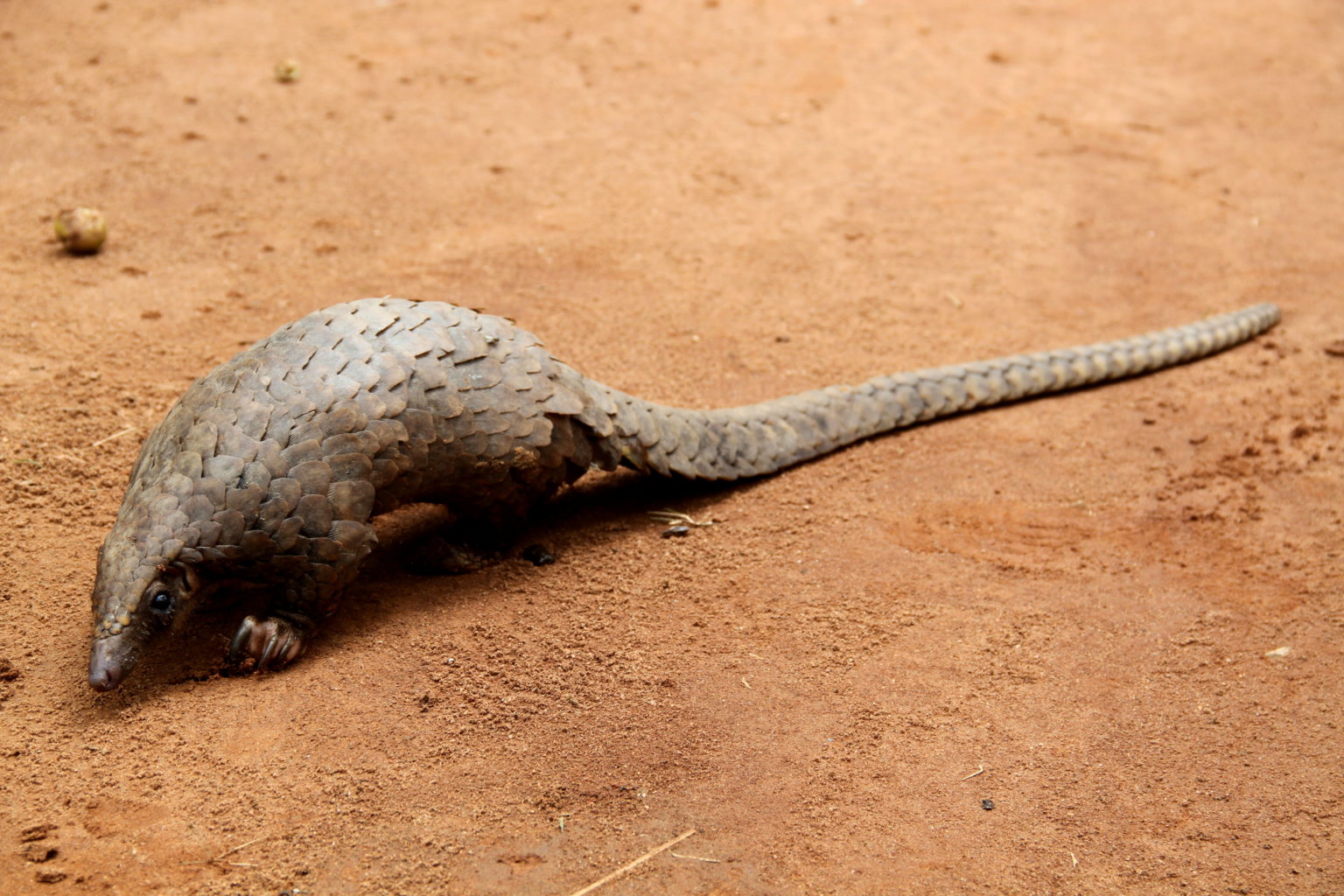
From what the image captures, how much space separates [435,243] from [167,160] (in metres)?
1.70

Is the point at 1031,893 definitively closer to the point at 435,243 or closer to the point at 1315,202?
the point at 435,243

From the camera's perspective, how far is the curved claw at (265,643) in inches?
122

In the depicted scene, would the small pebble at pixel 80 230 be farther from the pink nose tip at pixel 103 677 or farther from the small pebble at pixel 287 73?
the pink nose tip at pixel 103 677

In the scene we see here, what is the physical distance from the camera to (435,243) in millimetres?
5566

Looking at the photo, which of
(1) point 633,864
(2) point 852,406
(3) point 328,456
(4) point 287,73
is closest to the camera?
(1) point 633,864

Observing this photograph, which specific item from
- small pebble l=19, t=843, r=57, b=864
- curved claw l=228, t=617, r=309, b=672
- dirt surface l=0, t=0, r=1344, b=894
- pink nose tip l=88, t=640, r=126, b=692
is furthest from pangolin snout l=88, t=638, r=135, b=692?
small pebble l=19, t=843, r=57, b=864

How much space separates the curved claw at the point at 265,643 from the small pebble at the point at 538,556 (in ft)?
2.78

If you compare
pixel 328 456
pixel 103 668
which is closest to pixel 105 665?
pixel 103 668

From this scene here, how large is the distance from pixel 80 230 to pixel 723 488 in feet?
10.5

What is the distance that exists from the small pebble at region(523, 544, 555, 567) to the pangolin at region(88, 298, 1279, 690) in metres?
0.13

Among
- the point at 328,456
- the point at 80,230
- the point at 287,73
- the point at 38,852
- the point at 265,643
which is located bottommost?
the point at 38,852

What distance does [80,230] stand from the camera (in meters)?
5.02

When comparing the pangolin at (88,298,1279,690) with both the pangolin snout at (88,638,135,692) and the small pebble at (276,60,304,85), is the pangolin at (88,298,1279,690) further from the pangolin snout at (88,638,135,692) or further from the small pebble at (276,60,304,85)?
the small pebble at (276,60,304,85)

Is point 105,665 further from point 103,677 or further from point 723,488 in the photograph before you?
point 723,488
